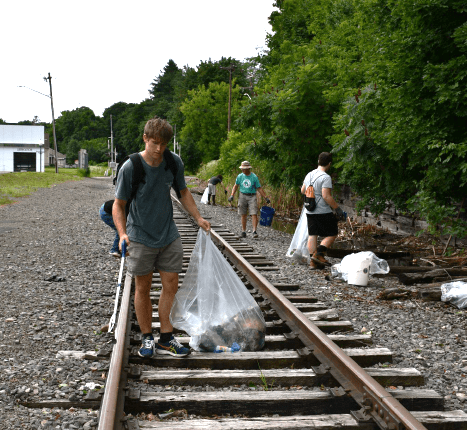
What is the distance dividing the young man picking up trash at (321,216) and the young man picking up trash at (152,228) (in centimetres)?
459

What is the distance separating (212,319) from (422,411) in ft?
5.65

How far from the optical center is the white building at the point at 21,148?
82.3 metres

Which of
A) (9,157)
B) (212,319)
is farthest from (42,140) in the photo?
(212,319)

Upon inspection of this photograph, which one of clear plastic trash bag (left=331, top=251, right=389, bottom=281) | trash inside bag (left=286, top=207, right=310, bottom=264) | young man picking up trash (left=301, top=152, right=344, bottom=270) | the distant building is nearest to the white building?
the distant building

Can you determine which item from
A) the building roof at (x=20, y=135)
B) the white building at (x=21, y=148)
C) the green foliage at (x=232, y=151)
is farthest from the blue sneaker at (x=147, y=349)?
the building roof at (x=20, y=135)

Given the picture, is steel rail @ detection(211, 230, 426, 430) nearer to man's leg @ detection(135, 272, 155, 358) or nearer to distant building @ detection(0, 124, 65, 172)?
man's leg @ detection(135, 272, 155, 358)

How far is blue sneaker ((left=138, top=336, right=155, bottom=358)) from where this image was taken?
388cm

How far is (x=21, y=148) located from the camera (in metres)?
83.6

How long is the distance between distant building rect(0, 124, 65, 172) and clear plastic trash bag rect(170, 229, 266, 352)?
8419 centimetres

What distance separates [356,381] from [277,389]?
551 mm

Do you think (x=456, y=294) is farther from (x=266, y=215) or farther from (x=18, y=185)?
(x=18, y=185)

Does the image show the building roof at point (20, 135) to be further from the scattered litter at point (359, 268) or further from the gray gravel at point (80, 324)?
the scattered litter at point (359, 268)

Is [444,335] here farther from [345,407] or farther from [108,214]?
[108,214]

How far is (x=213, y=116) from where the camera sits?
6581cm
